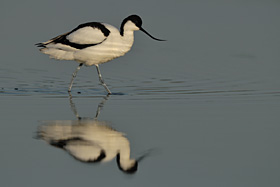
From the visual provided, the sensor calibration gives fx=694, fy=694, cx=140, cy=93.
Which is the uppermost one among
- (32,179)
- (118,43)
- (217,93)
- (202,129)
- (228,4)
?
(228,4)

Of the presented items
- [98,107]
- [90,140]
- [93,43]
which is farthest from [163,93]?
[90,140]

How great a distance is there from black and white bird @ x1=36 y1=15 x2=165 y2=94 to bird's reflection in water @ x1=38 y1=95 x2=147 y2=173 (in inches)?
111

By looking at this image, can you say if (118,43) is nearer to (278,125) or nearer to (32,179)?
(278,125)

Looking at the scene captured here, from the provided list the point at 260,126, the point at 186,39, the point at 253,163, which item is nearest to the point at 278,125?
the point at 260,126

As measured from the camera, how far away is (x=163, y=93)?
10.4 metres

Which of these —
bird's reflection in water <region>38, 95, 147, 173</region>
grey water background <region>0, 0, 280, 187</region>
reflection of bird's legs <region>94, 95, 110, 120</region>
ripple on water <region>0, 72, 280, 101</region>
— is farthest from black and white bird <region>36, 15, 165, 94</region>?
bird's reflection in water <region>38, 95, 147, 173</region>

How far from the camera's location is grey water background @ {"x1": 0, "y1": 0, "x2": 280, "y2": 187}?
20.1ft

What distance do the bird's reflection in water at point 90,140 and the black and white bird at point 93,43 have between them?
283cm

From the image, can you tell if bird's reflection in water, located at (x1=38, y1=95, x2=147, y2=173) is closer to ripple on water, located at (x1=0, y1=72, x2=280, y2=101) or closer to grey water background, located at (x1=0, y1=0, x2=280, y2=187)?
grey water background, located at (x1=0, y1=0, x2=280, y2=187)

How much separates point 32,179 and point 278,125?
3.37m

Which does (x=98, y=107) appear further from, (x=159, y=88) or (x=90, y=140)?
(x=90, y=140)

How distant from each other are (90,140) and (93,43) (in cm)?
398

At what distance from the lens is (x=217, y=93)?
34.0 feet

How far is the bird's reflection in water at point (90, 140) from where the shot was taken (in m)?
6.44
